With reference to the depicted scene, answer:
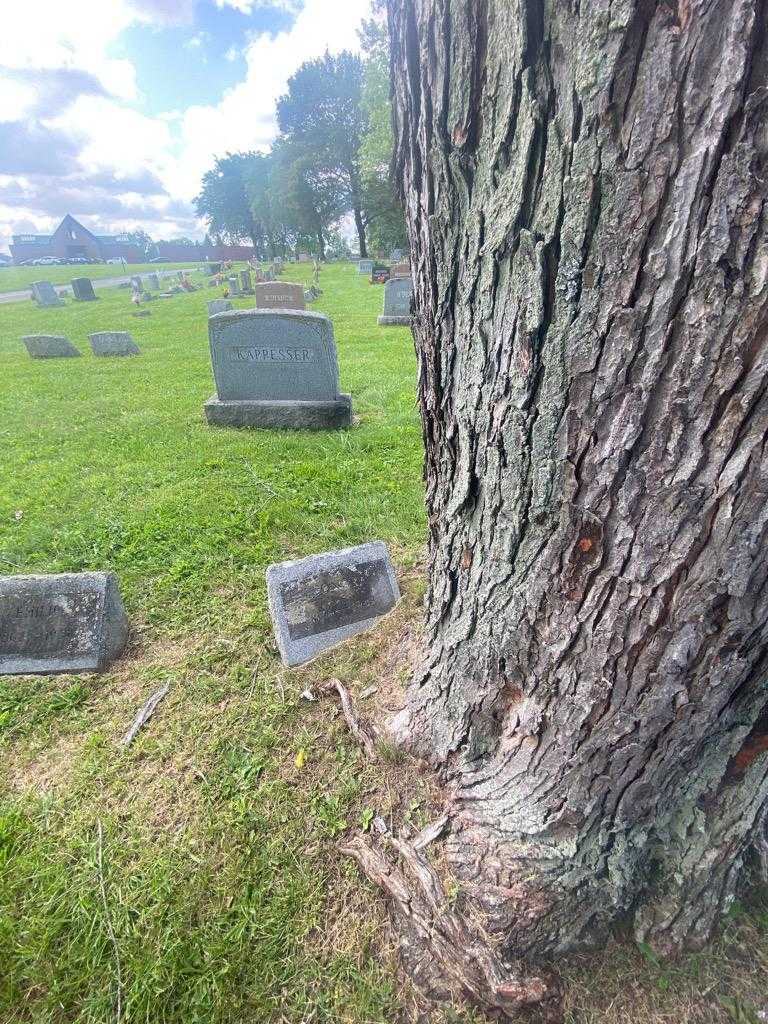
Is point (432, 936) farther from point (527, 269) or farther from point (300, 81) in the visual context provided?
point (300, 81)

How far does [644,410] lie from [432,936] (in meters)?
1.54

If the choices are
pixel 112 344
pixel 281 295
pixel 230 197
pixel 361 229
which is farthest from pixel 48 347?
pixel 230 197

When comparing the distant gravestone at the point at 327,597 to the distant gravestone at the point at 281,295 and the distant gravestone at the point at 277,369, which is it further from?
the distant gravestone at the point at 281,295

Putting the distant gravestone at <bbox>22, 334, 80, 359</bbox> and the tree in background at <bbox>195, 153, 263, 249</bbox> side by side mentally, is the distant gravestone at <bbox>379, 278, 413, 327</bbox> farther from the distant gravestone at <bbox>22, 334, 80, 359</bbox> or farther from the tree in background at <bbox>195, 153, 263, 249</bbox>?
the tree in background at <bbox>195, 153, 263, 249</bbox>

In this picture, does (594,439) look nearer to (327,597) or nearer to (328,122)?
(327,597)

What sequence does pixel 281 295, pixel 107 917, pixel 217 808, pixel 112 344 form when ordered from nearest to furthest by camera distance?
pixel 107 917, pixel 217 808, pixel 112 344, pixel 281 295

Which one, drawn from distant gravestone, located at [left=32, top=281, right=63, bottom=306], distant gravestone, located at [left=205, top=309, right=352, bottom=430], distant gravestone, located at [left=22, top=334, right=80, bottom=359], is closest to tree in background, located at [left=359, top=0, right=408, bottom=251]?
distant gravestone, located at [left=32, top=281, right=63, bottom=306]

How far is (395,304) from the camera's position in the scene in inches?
Answer: 454

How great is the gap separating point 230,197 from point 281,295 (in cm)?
4900

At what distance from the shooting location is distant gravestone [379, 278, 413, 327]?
37.2ft

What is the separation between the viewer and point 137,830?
1.83m

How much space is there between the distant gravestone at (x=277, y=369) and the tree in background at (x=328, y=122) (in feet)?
130

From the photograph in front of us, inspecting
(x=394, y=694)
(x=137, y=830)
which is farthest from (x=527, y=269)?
(x=137, y=830)

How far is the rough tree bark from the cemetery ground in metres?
0.28
